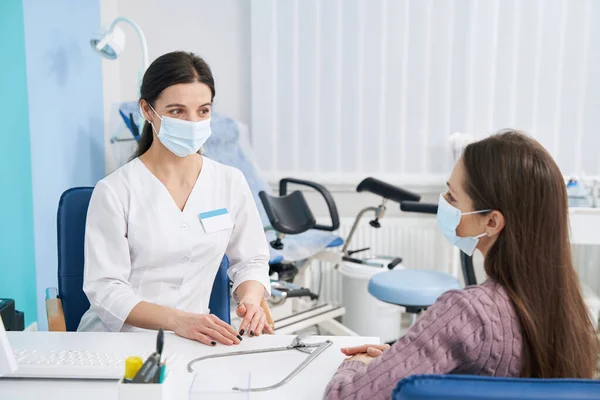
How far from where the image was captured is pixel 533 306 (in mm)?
887

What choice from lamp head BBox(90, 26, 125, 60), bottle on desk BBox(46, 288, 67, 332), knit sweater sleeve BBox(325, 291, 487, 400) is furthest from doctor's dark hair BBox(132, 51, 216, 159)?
lamp head BBox(90, 26, 125, 60)

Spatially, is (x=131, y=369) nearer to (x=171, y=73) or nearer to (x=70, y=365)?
(x=70, y=365)

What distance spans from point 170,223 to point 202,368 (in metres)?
0.52

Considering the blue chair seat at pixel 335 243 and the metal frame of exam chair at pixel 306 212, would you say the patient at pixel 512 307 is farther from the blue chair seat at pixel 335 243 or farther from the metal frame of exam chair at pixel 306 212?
the blue chair seat at pixel 335 243

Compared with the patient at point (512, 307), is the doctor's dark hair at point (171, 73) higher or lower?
higher

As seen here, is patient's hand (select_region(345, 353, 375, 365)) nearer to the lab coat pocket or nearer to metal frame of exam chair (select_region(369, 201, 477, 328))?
the lab coat pocket

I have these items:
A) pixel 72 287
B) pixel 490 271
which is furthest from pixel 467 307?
pixel 72 287

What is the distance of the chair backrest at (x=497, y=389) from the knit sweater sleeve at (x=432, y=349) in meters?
0.23

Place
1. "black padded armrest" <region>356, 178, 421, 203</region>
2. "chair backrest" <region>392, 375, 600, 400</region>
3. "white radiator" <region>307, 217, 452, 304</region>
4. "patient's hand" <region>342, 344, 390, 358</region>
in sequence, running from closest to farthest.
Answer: "chair backrest" <region>392, 375, 600, 400</region>
"patient's hand" <region>342, 344, 390, 358</region>
"black padded armrest" <region>356, 178, 421, 203</region>
"white radiator" <region>307, 217, 452, 304</region>

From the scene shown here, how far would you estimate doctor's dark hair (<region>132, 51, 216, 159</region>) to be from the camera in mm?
1528

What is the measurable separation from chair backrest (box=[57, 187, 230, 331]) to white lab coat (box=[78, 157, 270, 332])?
0.06 m

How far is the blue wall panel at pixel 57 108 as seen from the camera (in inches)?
93.7

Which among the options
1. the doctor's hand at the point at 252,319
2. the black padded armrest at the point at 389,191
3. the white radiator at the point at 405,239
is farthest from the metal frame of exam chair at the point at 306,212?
the doctor's hand at the point at 252,319

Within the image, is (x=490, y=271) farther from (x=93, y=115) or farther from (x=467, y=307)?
(x=93, y=115)
